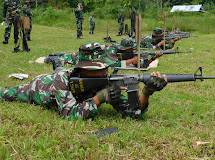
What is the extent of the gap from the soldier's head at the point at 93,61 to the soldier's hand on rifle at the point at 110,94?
19 cm

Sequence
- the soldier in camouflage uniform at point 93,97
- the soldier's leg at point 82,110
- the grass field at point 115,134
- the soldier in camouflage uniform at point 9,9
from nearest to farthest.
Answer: the grass field at point 115,134
the soldier in camouflage uniform at point 93,97
the soldier's leg at point 82,110
the soldier in camouflage uniform at point 9,9

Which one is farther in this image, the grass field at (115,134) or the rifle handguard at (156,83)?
the rifle handguard at (156,83)

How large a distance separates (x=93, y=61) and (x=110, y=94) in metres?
0.44

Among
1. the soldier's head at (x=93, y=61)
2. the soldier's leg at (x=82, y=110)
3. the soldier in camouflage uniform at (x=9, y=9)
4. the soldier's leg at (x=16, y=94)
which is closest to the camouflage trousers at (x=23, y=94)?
the soldier's leg at (x=16, y=94)

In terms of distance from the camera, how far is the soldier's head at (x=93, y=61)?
2.71 metres

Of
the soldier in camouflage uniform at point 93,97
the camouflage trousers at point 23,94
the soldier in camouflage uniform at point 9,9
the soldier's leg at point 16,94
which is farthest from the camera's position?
the soldier in camouflage uniform at point 9,9

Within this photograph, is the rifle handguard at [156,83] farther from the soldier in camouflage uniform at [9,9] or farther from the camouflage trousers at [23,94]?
the soldier in camouflage uniform at [9,9]

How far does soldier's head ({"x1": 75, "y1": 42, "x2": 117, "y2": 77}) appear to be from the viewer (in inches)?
107

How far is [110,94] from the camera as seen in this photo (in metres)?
2.75

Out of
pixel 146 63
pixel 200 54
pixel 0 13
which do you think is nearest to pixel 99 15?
pixel 0 13

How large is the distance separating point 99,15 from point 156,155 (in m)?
25.9

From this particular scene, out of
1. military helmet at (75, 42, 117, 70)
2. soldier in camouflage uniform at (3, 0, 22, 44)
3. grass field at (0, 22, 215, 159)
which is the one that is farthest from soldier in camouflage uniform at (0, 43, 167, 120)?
soldier in camouflage uniform at (3, 0, 22, 44)

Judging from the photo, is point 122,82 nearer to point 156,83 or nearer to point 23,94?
point 156,83

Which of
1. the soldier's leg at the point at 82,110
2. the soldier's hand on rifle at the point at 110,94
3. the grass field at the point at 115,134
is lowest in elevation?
the grass field at the point at 115,134
